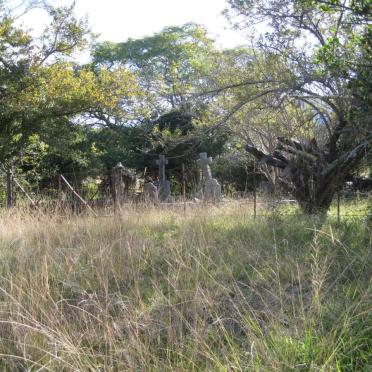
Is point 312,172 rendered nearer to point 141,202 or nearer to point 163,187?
point 141,202

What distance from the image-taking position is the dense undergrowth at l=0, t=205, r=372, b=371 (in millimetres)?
2891

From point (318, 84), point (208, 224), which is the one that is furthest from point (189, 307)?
point (318, 84)

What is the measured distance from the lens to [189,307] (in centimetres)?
372

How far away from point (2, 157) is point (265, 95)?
7.83m

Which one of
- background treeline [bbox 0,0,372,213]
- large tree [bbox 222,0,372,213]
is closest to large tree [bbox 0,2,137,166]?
background treeline [bbox 0,0,372,213]

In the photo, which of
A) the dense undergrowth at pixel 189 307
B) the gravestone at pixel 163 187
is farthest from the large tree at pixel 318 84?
the gravestone at pixel 163 187

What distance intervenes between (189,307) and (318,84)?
18.0 ft

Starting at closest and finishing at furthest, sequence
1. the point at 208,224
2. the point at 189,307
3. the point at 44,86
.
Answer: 1. the point at 189,307
2. the point at 208,224
3. the point at 44,86

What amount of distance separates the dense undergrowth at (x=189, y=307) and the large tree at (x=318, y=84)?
6.95ft

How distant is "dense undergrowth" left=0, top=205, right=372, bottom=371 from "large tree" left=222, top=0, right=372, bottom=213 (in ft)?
6.95

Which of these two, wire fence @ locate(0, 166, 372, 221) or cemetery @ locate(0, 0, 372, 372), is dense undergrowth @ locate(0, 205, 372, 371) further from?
wire fence @ locate(0, 166, 372, 221)

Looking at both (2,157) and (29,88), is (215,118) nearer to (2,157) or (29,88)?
(29,88)

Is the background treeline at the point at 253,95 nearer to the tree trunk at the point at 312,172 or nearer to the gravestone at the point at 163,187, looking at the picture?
the tree trunk at the point at 312,172

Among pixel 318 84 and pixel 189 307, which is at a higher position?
pixel 318 84
